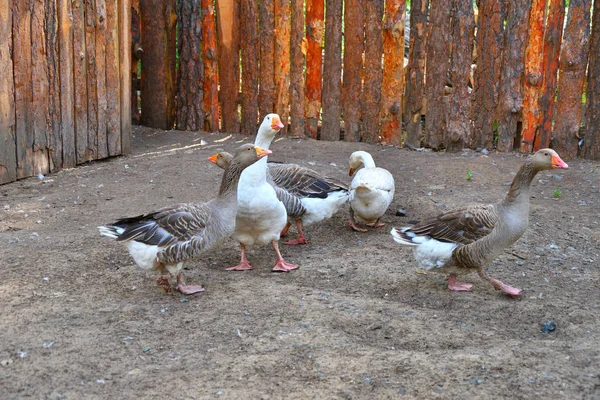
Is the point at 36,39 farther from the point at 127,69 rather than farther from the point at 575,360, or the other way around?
the point at 575,360

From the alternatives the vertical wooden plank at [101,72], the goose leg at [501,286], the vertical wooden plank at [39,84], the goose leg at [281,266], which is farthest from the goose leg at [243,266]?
the vertical wooden plank at [101,72]

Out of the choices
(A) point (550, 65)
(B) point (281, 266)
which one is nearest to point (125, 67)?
(B) point (281, 266)

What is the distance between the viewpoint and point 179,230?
4.97m

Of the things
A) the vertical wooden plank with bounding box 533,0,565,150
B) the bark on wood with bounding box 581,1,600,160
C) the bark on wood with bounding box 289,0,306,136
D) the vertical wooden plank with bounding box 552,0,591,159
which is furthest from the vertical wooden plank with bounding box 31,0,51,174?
the bark on wood with bounding box 581,1,600,160

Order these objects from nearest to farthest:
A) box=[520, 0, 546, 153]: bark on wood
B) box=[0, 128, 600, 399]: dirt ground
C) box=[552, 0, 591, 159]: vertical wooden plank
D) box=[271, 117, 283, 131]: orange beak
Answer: box=[0, 128, 600, 399]: dirt ground, box=[271, 117, 283, 131]: orange beak, box=[552, 0, 591, 159]: vertical wooden plank, box=[520, 0, 546, 153]: bark on wood

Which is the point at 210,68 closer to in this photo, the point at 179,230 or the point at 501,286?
the point at 179,230

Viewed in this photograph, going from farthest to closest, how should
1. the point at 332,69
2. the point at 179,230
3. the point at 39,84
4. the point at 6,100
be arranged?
the point at 332,69 < the point at 39,84 < the point at 6,100 < the point at 179,230

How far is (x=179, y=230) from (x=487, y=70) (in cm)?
525

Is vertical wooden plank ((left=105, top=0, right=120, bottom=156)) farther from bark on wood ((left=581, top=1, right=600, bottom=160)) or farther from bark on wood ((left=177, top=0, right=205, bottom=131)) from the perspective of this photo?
bark on wood ((left=581, top=1, right=600, bottom=160))

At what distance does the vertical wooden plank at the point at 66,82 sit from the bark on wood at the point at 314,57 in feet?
9.97

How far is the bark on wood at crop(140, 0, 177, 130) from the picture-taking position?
10.0 metres

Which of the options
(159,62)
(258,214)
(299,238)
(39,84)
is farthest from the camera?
(159,62)

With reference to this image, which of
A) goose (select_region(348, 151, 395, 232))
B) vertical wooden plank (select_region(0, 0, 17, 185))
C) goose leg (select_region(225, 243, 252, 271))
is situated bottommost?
goose leg (select_region(225, 243, 252, 271))

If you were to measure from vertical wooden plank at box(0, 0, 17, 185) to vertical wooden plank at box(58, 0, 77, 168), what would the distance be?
2.21 ft
